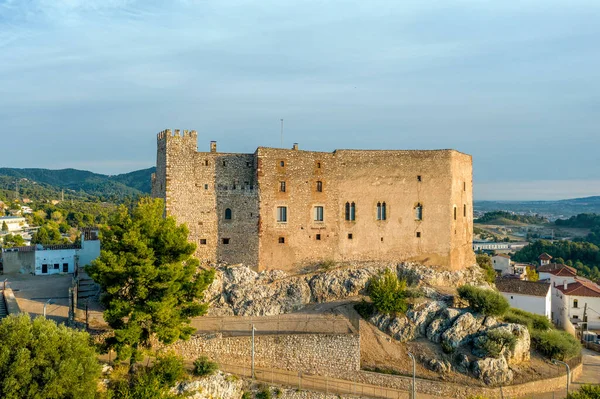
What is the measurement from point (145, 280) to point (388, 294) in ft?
49.6

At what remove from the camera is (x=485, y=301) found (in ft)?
107

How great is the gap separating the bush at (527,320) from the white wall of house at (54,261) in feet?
111

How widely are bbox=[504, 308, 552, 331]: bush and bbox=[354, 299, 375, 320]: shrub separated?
29.7 ft

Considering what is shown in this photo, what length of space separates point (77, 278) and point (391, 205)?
23.6 metres

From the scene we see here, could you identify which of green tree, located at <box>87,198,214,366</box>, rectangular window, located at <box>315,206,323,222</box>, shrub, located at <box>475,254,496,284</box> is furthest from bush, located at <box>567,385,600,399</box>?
rectangular window, located at <box>315,206,323,222</box>

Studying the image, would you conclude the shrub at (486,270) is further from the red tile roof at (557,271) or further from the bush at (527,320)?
the red tile roof at (557,271)

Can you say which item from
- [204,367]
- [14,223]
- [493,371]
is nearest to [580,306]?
[493,371]

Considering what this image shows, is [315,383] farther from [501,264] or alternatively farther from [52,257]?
[501,264]

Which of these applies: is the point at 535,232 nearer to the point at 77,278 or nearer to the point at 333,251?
the point at 333,251

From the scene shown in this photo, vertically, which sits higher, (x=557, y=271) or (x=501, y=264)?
(x=557, y=271)

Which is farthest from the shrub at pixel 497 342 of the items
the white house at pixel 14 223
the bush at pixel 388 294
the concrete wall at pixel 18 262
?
the white house at pixel 14 223

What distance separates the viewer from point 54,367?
21.2 meters

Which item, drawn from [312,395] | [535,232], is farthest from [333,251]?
[535,232]

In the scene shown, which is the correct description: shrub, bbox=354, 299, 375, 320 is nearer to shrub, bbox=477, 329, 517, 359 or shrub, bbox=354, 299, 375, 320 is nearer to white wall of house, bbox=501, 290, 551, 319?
shrub, bbox=477, 329, 517, 359
